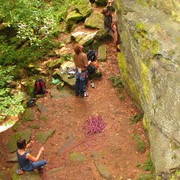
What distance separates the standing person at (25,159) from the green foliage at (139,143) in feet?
9.42

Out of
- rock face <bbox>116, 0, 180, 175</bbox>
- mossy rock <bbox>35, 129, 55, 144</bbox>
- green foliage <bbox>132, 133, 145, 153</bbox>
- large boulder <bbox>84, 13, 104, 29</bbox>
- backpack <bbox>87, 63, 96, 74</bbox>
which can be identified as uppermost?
rock face <bbox>116, 0, 180, 175</bbox>

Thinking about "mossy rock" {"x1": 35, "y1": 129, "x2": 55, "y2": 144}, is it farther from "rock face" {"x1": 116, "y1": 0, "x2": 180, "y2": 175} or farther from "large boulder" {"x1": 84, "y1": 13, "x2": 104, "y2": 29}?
"large boulder" {"x1": 84, "y1": 13, "x2": 104, "y2": 29}

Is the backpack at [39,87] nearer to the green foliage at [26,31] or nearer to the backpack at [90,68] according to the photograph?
the backpack at [90,68]

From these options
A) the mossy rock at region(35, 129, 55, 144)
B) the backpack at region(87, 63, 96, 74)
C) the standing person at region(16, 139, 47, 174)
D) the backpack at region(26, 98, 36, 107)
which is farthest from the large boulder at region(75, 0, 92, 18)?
the standing person at region(16, 139, 47, 174)

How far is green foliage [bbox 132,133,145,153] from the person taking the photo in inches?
342

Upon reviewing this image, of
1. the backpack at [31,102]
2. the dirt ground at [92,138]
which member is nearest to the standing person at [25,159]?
the dirt ground at [92,138]

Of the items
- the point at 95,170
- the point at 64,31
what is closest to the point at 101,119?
the point at 95,170

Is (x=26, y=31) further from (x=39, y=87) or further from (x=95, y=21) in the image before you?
(x=95, y=21)

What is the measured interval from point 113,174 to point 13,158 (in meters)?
3.21

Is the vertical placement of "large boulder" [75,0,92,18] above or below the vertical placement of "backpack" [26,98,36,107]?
above

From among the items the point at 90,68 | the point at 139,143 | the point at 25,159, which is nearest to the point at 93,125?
the point at 139,143

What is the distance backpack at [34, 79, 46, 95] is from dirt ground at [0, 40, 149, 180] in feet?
0.98

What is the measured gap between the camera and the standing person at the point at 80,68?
9.69 metres

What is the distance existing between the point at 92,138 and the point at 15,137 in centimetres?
266
